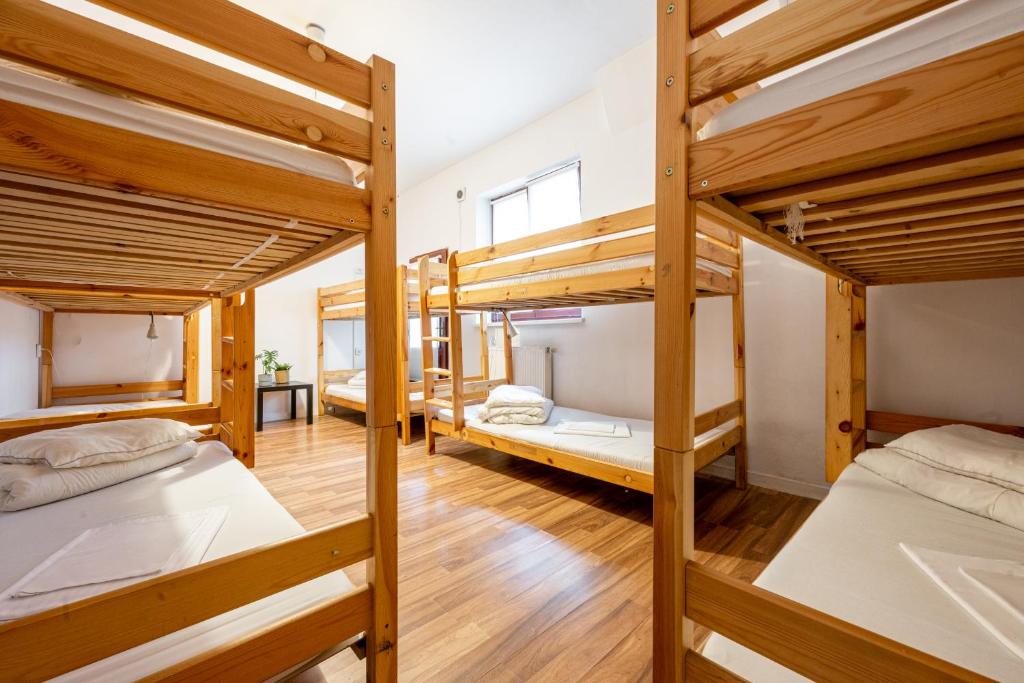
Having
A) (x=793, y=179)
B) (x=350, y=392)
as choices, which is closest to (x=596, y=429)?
(x=793, y=179)

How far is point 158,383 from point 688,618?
4813 millimetres

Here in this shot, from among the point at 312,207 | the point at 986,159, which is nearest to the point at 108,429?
the point at 312,207

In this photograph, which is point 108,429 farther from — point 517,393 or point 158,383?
point 158,383

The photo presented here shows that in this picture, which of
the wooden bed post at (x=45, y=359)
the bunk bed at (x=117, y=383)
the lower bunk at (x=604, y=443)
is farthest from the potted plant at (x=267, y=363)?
the lower bunk at (x=604, y=443)

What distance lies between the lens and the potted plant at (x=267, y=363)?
4.64m

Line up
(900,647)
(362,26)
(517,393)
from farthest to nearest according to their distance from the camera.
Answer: (517,393) < (362,26) < (900,647)

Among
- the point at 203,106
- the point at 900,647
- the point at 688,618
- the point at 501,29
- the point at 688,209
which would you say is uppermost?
the point at 501,29

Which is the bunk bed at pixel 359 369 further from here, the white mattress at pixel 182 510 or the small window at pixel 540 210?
the white mattress at pixel 182 510

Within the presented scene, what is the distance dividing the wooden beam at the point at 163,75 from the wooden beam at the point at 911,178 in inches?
36.6

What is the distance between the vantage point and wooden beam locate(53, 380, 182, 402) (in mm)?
3322

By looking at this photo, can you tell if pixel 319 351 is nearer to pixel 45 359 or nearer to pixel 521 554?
pixel 45 359

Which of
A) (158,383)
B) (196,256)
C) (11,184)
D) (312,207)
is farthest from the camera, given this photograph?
(158,383)

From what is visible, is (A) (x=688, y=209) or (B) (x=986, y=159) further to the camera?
(A) (x=688, y=209)

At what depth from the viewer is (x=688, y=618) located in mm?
770
